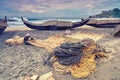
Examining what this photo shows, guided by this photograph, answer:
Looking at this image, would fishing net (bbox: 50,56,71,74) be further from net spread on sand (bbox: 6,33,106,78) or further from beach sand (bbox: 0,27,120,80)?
beach sand (bbox: 0,27,120,80)

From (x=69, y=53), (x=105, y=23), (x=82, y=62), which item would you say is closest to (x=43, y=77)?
(x=69, y=53)

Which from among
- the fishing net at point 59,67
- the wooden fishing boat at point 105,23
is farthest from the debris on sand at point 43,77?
the wooden fishing boat at point 105,23

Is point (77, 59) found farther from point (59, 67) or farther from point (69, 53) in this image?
point (59, 67)

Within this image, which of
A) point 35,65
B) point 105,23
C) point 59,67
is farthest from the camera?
point 105,23

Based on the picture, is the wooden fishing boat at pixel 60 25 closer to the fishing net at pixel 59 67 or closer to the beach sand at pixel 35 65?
the beach sand at pixel 35 65

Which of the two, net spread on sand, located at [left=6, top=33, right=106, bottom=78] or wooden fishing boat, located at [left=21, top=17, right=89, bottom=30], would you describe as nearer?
net spread on sand, located at [left=6, top=33, right=106, bottom=78]

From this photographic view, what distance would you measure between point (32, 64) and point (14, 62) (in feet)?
3.01

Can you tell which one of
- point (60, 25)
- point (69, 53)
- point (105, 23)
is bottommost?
point (69, 53)

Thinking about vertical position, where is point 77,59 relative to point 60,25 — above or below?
below

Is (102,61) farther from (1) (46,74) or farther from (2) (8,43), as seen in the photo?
(2) (8,43)

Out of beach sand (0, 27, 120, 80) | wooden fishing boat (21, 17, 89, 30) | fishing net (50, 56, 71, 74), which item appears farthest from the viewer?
wooden fishing boat (21, 17, 89, 30)

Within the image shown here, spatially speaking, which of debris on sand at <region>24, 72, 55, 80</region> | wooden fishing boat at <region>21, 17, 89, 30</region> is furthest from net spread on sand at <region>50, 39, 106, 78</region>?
wooden fishing boat at <region>21, 17, 89, 30</region>

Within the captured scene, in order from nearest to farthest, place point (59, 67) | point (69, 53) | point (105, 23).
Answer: point (59, 67) < point (69, 53) < point (105, 23)

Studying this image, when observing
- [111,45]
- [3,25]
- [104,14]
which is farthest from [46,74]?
[104,14]
